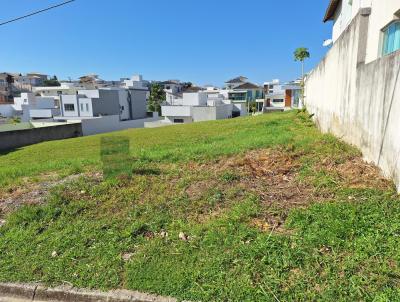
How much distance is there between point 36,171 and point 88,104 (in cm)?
3466

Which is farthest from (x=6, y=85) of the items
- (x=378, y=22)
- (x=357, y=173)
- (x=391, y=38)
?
(x=357, y=173)

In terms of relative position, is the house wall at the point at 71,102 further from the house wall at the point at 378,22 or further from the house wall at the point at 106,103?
the house wall at the point at 378,22

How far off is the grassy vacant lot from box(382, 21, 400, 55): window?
202 cm

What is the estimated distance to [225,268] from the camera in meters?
2.53

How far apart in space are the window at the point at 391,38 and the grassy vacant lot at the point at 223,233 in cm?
202

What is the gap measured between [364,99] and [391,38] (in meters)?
Answer: 1.50

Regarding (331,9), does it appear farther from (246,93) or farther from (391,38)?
(246,93)

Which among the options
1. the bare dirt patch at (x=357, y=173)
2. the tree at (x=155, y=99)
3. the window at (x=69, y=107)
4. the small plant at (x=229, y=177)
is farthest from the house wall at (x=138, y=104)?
the bare dirt patch at (x=357, y=173)

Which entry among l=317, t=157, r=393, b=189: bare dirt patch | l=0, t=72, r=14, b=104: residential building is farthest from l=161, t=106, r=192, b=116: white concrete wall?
l=0, t=72, r=14, b=104: residential building

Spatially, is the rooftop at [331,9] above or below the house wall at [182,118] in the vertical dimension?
above

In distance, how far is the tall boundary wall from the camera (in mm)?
3461

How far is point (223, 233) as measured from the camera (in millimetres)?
3025

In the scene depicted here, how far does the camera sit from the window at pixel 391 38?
4979mm

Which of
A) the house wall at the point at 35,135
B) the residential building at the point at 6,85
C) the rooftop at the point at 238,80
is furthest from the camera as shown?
the rooftop at the point at 238,80
